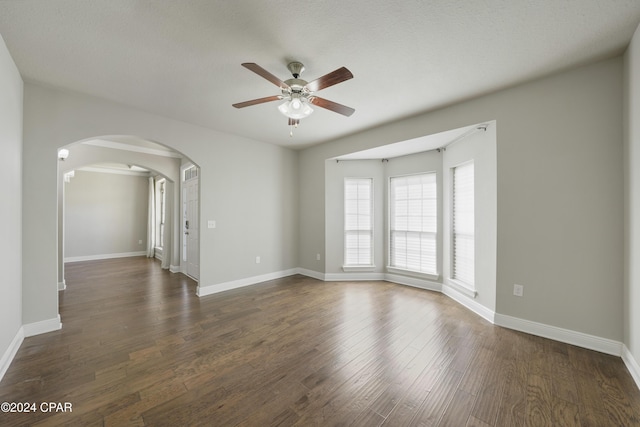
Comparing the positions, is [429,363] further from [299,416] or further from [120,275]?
[120,275]

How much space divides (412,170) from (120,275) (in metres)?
6.63

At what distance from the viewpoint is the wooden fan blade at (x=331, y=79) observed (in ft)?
6.22

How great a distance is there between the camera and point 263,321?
307cm

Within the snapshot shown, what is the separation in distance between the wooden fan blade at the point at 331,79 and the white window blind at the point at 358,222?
298 cm

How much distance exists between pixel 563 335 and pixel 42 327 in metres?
5.69

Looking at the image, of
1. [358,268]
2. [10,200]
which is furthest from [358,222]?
[10,200]

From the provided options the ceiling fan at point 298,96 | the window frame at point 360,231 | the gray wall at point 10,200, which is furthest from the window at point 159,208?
the ceiling fan at point 298,96

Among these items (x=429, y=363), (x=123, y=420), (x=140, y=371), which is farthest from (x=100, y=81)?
(x=429, y=363)

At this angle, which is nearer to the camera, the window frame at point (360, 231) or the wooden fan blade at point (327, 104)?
the wooden fan blade at point (327, 104)

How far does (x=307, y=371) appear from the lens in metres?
2.07

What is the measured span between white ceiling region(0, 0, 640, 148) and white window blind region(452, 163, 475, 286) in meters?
1.20

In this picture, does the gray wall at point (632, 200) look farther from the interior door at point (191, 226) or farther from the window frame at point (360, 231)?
the interior door at point (191, 226)

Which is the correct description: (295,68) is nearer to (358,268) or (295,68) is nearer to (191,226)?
(358,268)

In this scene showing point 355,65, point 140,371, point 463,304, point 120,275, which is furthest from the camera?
point 120,275
